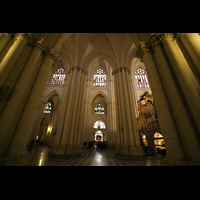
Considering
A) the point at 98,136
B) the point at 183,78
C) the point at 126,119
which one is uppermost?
the point at 183,78

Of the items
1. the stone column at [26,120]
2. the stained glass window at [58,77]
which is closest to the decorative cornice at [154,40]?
the stone column at [26,120]

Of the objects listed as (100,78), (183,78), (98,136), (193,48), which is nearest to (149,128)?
(183,78)

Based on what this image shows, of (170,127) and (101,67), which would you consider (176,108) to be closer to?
(170,127)

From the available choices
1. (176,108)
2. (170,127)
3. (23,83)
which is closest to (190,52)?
(176,108)

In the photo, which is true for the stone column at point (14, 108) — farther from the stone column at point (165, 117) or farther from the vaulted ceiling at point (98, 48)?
the vaulted ceiling at point (98, 48)

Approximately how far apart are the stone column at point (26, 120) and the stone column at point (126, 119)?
5.36 meters

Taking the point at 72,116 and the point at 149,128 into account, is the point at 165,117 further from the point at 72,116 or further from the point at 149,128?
the point at 149,128

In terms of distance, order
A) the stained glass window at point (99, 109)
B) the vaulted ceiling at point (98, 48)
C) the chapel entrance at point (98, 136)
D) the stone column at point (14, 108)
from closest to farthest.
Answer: the stone column at point (14, 108), the vaulted ceiling at point (98, 48), the stained glass window at point (99, 109), the chapel entrance at point (98, 136)

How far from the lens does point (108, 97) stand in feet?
56.2

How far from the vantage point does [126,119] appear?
22.4 ft

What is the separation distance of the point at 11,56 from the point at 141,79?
18896 mm

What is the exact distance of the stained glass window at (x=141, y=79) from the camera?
1712 cm

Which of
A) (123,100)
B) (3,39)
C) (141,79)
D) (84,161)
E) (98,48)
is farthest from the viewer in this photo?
(141,79)

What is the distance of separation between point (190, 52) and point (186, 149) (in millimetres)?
2914
